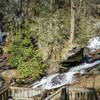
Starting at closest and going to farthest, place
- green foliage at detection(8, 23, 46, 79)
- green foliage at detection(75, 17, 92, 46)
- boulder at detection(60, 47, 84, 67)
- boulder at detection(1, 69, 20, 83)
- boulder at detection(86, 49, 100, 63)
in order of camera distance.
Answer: boulder at detection(1, 69, 20, 83) → green foliage at detection(8, 23, 46, 79) → boulder at detection(86, 49, 100, 63) → boulder at detection(60, 47, 84, 67) → green foliage at detection(75, 17, 92, 46)

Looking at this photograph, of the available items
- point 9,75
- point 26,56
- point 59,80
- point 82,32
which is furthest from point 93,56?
point 9,75

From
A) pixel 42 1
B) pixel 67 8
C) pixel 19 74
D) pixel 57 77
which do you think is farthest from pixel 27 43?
pixel 67 8

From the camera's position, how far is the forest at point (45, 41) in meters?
9.50

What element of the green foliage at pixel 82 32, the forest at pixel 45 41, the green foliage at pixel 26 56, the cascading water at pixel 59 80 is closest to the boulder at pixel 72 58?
the forest at pixel 45 41

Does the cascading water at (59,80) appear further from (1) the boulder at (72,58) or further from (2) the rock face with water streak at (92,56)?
(1) the boulder at (72,58)

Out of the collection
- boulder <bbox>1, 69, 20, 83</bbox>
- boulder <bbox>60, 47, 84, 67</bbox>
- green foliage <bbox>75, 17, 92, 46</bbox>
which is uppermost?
green foliage <bbox>75, 17, 92, 46</bbox>

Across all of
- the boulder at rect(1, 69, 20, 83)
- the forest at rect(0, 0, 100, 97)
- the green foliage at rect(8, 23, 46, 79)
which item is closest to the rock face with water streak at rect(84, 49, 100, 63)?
the forest at rect(0, 0, 100, 97)

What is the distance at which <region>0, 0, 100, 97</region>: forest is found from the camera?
9.50 m

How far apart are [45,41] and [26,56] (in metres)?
2.08

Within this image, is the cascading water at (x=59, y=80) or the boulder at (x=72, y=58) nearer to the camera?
the cascading water at (x=59, y=80)

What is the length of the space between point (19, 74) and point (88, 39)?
7.01m

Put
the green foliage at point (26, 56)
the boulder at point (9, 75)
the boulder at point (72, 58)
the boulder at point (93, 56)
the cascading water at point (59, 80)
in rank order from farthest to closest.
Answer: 1. the boulder at point (72, 58)
2. the boulder at point (93, 56)
3. the green foliage at point (26, 56)
4. the boulder at point (9, 75)
5. the cascading water at point (59, 80)

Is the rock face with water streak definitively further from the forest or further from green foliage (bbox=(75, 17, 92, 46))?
green foliage (bbox=(75, 17, 92, 46))

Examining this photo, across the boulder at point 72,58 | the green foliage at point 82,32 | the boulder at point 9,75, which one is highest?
the green foliage at point 82,32
